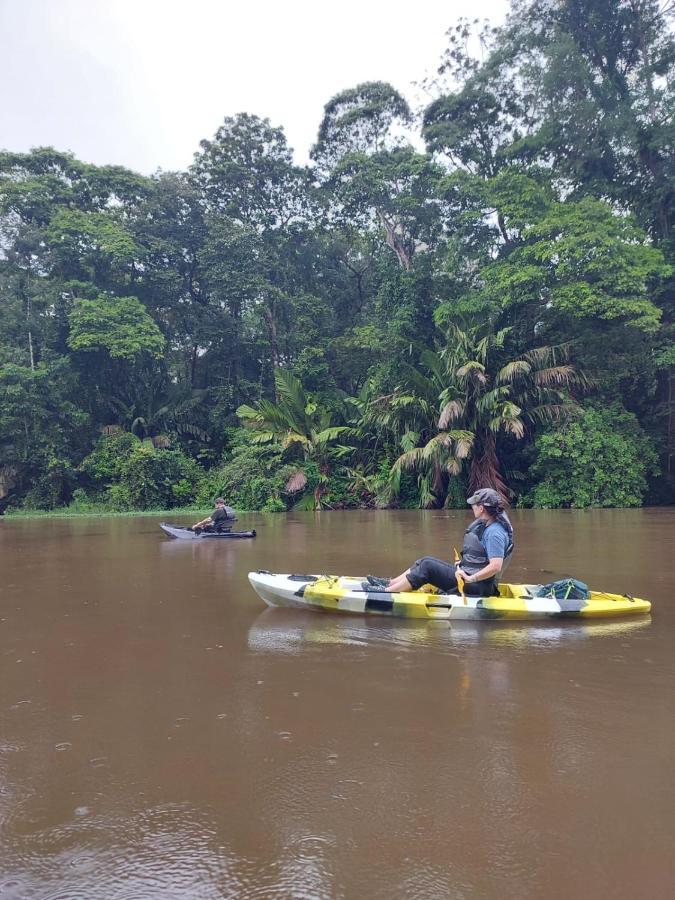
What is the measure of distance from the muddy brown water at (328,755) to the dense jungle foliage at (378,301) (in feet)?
44.6

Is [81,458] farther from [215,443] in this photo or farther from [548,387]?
[548,387]

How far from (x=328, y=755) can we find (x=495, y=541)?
3.05 m

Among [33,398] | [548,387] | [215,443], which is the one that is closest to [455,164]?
[548,387]

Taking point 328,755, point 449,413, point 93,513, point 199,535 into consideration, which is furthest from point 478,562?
point 93,513

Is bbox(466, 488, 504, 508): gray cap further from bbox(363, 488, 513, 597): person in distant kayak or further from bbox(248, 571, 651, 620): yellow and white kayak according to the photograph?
bbox(248, 571, 651, 620): yellow and white kayak

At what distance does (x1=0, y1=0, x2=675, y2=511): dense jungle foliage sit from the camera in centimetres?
1905

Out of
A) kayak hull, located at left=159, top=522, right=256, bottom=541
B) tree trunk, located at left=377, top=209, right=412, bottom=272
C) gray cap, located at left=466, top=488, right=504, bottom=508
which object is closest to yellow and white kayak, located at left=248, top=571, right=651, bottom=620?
gray cap, located at left=466, top=488, right=504, bottom=508

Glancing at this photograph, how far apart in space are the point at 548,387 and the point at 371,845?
59.9ft

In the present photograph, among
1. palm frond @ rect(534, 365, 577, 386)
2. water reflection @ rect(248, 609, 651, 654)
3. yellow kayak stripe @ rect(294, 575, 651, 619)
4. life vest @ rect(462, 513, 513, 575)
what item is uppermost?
palm frond @ rect(534, 365, 577, 386)

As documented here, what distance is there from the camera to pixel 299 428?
22.6 metres

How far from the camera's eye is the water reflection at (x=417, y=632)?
5133mm

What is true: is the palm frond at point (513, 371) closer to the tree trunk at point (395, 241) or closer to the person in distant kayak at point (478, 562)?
the tree trunk at point (395, 241)

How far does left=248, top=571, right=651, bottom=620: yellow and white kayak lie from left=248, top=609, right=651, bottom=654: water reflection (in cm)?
8

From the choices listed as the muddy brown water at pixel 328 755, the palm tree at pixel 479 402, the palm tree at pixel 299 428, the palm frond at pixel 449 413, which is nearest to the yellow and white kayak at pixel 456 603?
the muddy brown water at pixel 328 755
